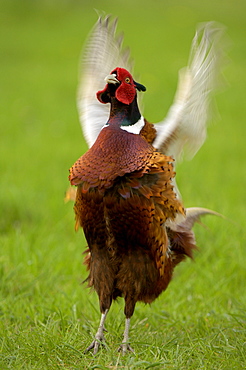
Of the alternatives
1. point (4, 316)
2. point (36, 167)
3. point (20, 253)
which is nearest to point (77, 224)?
point (4, 316)

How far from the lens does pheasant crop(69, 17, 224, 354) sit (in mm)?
2697

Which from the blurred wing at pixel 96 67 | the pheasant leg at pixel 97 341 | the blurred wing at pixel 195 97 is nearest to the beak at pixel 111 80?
the blurred wing at pixel 195 97

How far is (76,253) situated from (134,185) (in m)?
2.16

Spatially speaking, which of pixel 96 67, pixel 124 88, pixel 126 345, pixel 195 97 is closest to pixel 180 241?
pixel 126 345

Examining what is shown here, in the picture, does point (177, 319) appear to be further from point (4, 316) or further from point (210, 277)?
point (4, 316)

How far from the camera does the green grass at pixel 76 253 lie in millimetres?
2945

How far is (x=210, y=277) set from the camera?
438 centimetres

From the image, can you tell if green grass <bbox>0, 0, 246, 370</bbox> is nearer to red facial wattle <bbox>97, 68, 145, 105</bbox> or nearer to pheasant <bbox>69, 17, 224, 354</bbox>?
pheasant <bbox>69, 17, 224, 354</bbox>

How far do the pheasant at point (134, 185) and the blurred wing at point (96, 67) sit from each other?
2 centimetres

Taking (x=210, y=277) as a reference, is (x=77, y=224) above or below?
above

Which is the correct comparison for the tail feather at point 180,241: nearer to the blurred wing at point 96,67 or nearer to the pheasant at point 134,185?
the pheasant at point 134,185

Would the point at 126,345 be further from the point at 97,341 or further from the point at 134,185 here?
the point at 134,185

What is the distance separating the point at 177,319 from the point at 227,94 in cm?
824

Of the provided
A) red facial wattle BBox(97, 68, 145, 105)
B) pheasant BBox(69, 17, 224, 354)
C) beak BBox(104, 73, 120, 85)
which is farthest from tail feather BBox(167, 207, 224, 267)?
beak BBox(104, 73, 120, 85)
